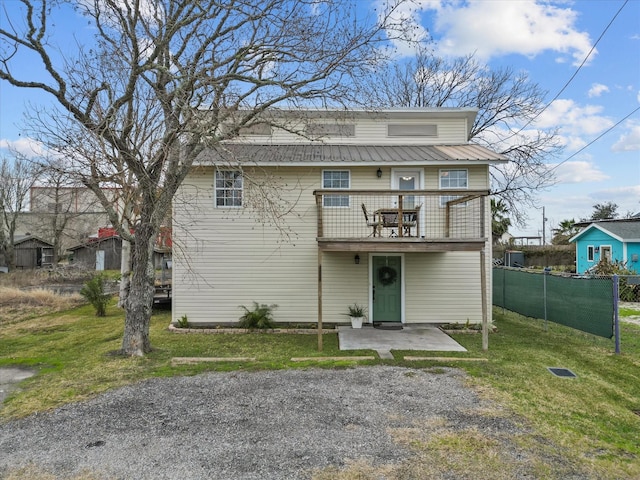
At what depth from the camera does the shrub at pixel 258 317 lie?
31.1 ft

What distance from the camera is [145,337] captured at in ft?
23.9

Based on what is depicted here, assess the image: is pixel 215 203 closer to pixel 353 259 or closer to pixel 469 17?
pixel 353 259

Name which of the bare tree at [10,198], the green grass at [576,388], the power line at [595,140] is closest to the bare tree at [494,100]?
the power line at [595,140]

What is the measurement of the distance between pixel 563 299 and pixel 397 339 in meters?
4.47

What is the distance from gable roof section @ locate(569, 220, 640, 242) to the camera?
19328mm

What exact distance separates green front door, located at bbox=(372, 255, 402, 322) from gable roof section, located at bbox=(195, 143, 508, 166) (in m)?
2.63

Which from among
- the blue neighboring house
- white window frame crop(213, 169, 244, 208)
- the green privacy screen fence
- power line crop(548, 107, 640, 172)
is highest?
power line crop(548, 107, 640, 172)

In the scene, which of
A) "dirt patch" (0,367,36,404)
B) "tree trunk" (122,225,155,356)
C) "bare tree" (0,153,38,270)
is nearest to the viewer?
"dirt patch" (0,367,36,404)

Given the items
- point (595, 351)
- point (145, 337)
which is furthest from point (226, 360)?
point (595, 351)

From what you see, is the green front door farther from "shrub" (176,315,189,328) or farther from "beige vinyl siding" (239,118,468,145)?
"shrub" (176,315,189,328)

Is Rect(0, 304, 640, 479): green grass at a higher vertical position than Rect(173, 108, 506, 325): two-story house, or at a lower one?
lower

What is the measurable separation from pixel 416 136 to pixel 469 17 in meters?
3.43

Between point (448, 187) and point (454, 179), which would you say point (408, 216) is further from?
point (454, 179)

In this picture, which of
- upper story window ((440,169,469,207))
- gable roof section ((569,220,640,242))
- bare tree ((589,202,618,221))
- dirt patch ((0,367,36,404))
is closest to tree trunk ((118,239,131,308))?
dirt patch ((0,367,36,404))
